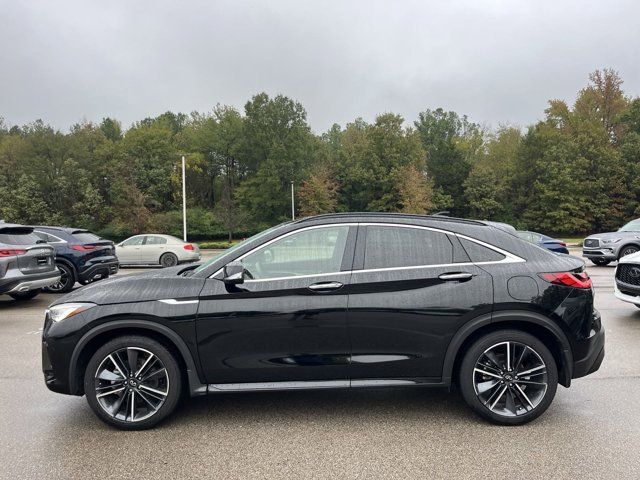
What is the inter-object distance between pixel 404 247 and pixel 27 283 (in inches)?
318

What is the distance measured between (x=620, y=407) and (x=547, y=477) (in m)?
1.67

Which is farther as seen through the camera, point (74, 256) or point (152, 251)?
point (152, 251)

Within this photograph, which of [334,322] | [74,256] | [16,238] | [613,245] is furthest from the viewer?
[613,245]

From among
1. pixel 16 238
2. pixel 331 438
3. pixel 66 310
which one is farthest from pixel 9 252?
pixel 331 438

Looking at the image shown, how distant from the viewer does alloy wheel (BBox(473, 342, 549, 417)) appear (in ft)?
13.0

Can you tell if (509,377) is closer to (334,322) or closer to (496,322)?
(496,322)

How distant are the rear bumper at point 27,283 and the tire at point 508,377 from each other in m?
8.39

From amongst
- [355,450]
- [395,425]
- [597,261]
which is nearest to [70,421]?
[355,450]

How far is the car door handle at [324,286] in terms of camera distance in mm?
3877

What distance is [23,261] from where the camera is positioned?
362 inches

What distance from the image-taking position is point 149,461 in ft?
11.2

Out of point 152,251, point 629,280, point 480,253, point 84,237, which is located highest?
point 84,237

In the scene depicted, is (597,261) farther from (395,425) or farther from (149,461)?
(149,461)

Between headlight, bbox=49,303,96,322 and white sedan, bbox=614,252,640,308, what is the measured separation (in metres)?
7.87
